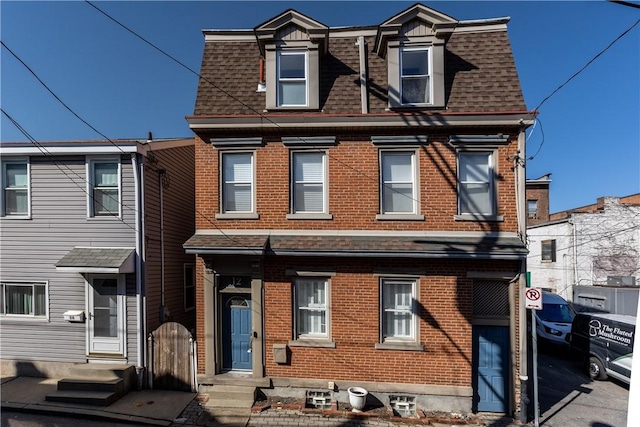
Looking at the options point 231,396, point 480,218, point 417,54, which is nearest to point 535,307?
point 480,218

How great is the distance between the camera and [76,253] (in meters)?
8.59

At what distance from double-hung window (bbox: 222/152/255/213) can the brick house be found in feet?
0.12

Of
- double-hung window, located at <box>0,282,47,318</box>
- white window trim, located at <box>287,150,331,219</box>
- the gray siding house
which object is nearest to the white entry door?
the gray siding house

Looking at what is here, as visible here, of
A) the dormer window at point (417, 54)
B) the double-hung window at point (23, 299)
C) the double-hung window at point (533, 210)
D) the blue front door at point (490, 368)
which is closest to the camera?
the blue front door at point (490, 368)

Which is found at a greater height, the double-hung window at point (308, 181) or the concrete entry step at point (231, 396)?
the double-hung window at point (308, 181)

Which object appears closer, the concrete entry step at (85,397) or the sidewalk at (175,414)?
the sidewalk at (175,414)

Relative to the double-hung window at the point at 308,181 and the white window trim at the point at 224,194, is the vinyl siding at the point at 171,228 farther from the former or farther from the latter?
the double-hung window at the point at 308,181

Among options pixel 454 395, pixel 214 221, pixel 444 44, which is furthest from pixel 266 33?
pixel 454 395

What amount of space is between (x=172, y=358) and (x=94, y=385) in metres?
1.79

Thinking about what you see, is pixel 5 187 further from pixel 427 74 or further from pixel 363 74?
pixel 427 74

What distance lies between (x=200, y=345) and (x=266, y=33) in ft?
27.4

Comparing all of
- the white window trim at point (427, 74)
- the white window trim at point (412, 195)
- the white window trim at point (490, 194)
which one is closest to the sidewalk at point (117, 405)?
the white window trim at point (412, 195)

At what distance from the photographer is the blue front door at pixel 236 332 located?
27.1ft

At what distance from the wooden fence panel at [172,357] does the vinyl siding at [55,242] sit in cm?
225
